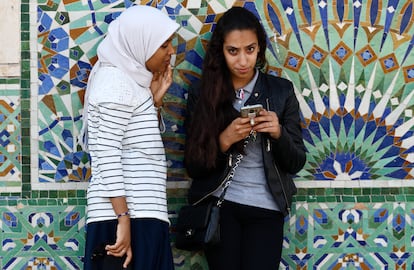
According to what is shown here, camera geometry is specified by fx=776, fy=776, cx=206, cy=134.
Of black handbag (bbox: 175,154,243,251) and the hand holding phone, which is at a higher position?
the hand holding phone

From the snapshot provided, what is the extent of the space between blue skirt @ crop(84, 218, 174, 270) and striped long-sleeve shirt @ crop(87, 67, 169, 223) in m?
0.03

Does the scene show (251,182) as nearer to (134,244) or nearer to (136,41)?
(134,244)

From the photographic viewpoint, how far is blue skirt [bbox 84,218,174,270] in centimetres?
263

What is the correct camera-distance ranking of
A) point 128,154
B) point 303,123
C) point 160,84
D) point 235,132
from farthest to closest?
point 303,123, point 160,84, point 235,132, point 128,154

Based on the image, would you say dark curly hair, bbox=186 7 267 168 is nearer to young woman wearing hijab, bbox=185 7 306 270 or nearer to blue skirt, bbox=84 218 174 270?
young woman wearing hijab, bbox=185 7 306 270

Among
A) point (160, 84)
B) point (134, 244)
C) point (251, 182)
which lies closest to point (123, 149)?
point (134, 244)

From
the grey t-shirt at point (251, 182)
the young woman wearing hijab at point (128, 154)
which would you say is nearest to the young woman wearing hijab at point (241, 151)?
the grey t-shirt at point (251, 182)

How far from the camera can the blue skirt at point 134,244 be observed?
8.64 feet

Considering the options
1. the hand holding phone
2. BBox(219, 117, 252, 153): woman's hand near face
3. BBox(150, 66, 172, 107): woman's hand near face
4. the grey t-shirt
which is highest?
BBox(150, 66, 172, 107): woman's hand near face

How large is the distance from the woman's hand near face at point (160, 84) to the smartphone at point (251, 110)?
37 centimetres

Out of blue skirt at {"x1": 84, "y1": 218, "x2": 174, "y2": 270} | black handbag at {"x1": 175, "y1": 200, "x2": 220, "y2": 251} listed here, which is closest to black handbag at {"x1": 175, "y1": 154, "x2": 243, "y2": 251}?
black handbag at {"x1": 175, "y1": 200, "x2": 220, "y2": 251}

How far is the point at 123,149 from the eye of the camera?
265cm

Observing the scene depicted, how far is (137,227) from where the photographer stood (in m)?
2.66

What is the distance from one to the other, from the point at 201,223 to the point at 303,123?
0.69 meters
